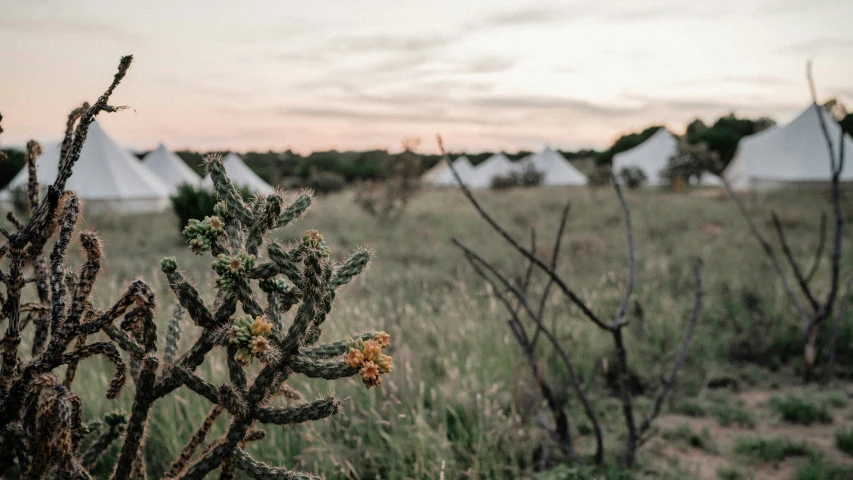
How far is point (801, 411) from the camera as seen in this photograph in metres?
4.27

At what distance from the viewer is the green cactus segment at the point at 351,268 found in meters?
1.51

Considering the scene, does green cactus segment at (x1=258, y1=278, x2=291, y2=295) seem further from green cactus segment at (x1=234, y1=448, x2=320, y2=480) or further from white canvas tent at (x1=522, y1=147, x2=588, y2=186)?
white canvas tent at (x1=522, y1=147, x2=588, y2=186)

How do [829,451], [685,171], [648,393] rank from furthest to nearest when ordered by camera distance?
[685,171] → [648,393] → [829,451]

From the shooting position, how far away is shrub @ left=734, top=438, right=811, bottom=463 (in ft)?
12.0

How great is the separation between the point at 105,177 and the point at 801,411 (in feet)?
77.9

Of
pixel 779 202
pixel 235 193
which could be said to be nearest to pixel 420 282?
pixel 235 193

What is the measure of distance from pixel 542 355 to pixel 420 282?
3.39 m

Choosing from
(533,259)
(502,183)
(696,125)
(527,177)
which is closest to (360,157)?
(696,125)

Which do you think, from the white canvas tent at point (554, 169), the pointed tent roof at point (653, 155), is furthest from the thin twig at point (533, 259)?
the pointed tent roof at point (653, 155)

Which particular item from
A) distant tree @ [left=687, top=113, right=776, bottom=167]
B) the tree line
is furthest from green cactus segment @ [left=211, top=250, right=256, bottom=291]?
distant tree @ [left=687, top=113, right=776, bottom=167]

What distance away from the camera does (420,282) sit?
315 inches

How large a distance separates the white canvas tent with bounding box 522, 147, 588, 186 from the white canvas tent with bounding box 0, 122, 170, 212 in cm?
2482

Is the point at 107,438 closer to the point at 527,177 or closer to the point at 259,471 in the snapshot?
the point at 259,471

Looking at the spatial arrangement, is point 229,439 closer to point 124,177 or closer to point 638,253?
point 638,253
